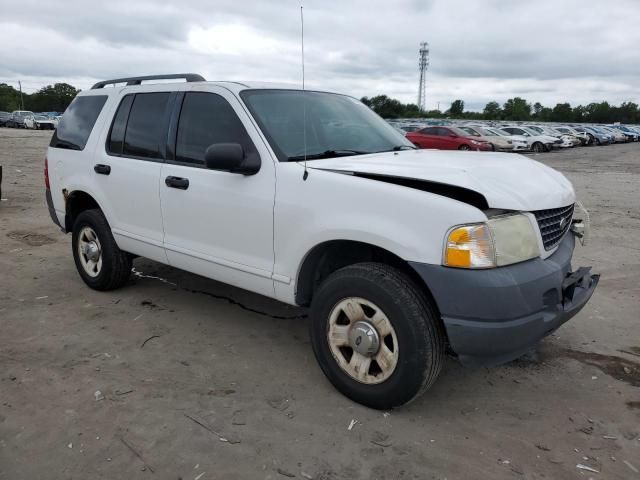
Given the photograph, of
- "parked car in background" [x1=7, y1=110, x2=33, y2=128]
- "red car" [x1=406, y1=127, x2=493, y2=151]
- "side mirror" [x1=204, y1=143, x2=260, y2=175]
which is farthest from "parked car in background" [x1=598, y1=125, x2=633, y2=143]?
"parked car in background" [x1=7, y1=110, x2=33, y2=128]

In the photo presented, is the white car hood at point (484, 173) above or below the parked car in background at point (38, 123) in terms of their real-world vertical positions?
above

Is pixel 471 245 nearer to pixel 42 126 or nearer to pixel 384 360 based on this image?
pixel 384 360

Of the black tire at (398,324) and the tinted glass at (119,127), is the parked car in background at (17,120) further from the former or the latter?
the black tire at (398,324)

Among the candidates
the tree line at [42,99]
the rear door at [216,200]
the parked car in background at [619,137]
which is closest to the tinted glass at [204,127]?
the rear door at [216,200]

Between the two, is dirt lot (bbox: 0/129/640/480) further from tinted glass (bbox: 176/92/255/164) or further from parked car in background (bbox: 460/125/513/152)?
parked car in background (bbox: 460/125/513/152)

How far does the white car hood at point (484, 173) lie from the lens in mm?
2887

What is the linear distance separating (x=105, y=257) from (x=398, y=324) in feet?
10.4

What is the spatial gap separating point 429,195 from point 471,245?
13.4 inches

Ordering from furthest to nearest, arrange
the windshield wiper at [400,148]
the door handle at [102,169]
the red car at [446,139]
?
1. the red car at [446,139]
2. the door handle at [102,169]
3. the windshield wiper at [400,148]

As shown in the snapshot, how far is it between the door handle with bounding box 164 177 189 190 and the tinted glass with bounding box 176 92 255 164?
0.16 m

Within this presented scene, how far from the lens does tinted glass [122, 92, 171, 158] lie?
4328 millimetres

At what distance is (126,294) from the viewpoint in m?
5.11

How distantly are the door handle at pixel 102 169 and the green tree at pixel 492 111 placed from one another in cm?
10373

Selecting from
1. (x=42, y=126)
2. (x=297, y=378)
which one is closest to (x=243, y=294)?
(x=297, y=378)
